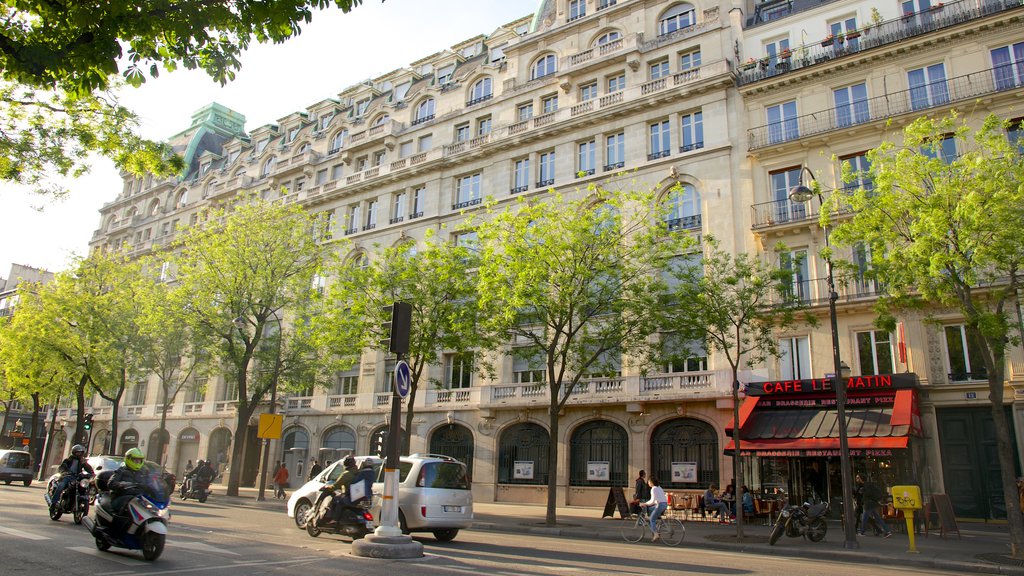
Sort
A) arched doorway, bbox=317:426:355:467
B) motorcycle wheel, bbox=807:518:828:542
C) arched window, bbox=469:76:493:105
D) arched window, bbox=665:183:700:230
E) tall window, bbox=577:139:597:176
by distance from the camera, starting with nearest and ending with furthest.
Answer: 1. motorcycle wheel, bbox=807:518:828:542
2. arched window, bbox=665:183:700:230
3. tall window, bbox=577:139:597:176
4. arched doorway, bbox=317:426:355:467
5. arched window, bbox=469:76:493:105

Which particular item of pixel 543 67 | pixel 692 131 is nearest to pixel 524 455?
pixel 692 131

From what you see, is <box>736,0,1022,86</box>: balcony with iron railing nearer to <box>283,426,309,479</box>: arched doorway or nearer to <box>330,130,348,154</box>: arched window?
<box>330,130,348,154</box>: arched window

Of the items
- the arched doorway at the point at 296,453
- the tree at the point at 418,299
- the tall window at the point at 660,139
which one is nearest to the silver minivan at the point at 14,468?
the arched doorway at the point at 296,453

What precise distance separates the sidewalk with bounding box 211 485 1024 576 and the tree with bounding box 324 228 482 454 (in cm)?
554

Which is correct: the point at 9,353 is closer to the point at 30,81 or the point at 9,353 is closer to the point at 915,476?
the point at 30,81

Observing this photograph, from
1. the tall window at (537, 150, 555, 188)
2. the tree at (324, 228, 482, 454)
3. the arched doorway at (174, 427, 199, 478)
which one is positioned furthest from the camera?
the arched doorway at (174, 427, 199, 478)

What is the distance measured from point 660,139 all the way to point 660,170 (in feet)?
5.26

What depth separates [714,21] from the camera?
27.8 metres

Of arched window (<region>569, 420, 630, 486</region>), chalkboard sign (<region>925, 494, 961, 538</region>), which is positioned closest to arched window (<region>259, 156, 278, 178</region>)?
arched window (<region>569, 420, 630, 486</region>)

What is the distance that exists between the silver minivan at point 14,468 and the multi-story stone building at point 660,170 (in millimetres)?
10468

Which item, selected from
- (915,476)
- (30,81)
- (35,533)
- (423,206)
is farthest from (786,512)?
(423,206)

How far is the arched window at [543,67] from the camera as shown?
32.9 metres

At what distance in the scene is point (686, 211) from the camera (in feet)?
87.2

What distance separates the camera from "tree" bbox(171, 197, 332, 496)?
26312 mm
